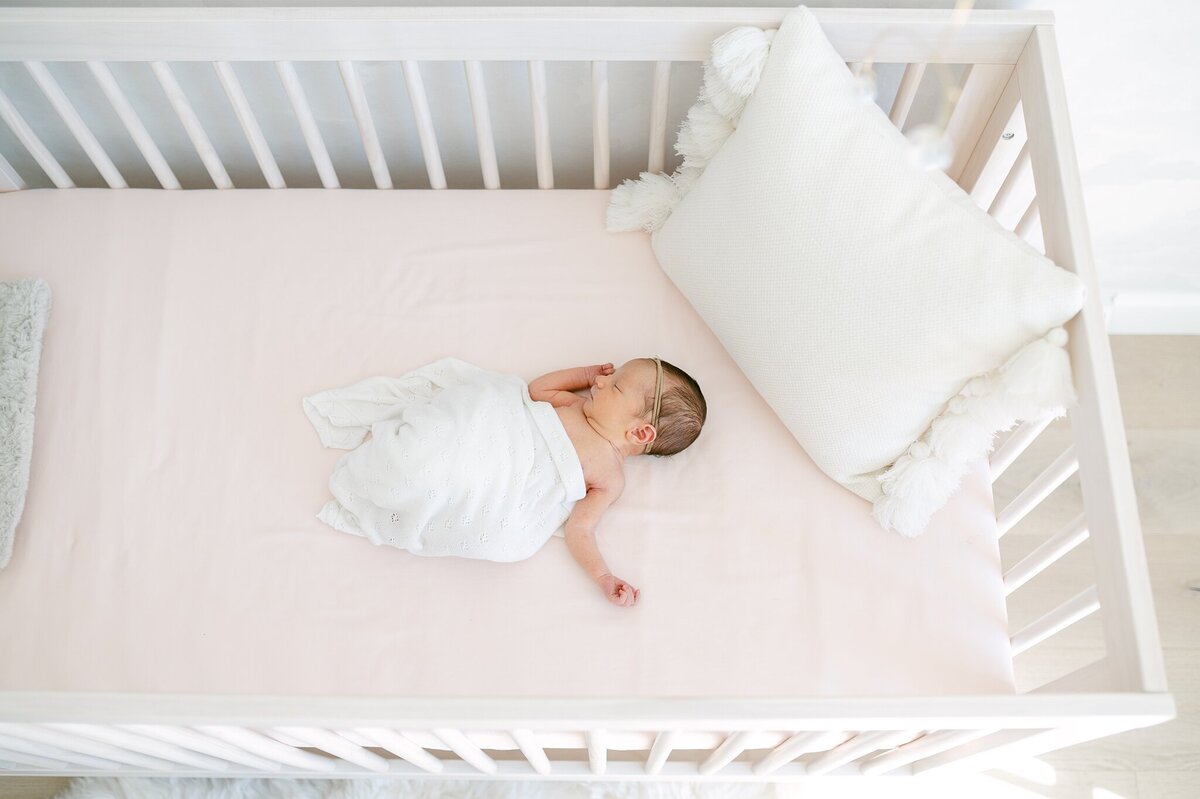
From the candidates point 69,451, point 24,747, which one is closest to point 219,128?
point 69,451

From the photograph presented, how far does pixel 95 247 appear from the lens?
138 centimetres

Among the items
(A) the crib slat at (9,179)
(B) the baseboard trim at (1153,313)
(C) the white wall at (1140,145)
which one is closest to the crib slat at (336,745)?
(A) the crib slat at (9,179)

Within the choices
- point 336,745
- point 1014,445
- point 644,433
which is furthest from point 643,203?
point 336,745

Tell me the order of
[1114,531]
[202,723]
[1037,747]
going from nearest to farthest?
[202,723] < [1114,531] < [1037,747]

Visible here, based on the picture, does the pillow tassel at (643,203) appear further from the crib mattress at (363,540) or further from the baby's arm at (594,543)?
the baby's arm at (594,543)

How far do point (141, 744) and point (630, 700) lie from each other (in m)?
0.55

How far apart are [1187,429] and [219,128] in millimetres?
1773

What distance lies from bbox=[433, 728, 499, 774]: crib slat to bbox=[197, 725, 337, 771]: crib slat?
19 cm

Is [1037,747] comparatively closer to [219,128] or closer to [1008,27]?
[1008,27]

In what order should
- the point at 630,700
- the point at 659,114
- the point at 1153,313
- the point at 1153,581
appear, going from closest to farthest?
1. the point at 630,700
2. the point at 659,114
3. the point at 1153,581
4. the point at 1153,313

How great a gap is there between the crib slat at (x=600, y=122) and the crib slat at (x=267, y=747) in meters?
0.88

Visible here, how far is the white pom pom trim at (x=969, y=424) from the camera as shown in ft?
3.23

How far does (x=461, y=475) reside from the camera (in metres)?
1.15

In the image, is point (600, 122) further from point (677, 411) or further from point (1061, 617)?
point (1061, 617)
